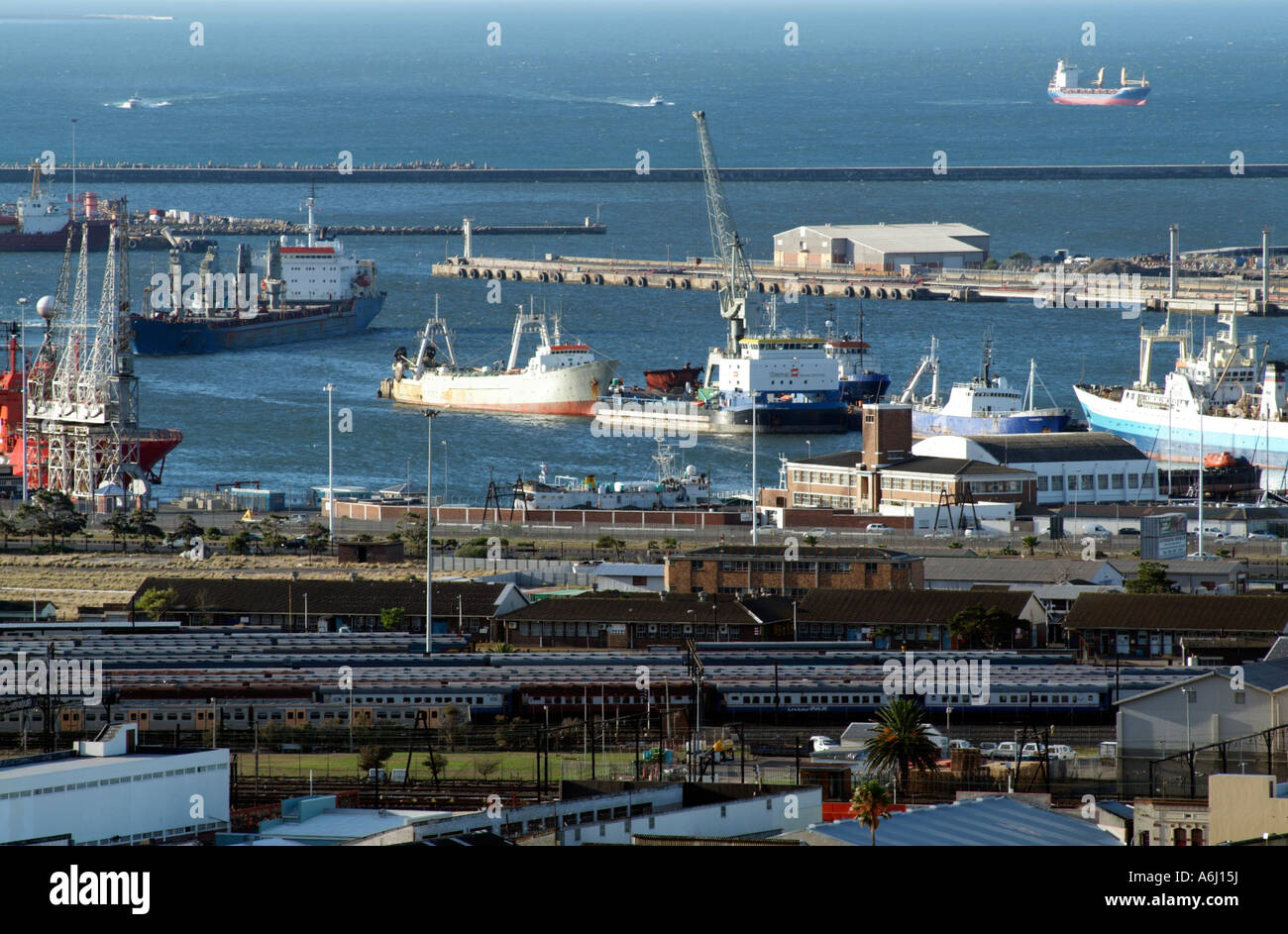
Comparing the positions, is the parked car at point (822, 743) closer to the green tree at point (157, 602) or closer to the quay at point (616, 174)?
the green tree at point (157, 602)

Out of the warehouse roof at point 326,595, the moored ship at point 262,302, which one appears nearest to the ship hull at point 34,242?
the moored ship at point 262,302

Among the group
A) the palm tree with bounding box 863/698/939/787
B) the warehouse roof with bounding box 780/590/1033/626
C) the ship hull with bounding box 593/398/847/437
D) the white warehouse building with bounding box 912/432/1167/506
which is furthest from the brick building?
the ship hull with bounding box 593/398/847/437

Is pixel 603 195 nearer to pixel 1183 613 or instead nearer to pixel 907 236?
pixel 907 236

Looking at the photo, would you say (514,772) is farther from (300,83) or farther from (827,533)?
(300,83)
